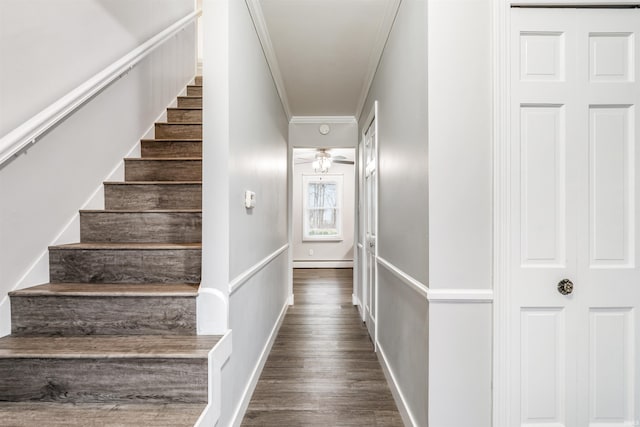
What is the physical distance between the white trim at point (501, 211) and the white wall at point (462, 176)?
25 millimetres

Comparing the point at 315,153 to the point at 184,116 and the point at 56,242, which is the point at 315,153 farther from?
the point at 56,242

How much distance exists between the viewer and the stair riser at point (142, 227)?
193cm

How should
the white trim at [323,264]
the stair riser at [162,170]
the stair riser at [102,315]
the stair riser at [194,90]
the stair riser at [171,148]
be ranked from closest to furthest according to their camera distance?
1. the stair riser at [102,315]
2. the stair riser at [162,170]
3. the stair riser at [171,148]
4. the stair riser at [194,90]
5. the white trim at [323,264]

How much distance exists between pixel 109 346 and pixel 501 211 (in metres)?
1.78

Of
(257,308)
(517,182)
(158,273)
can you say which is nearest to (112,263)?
(158,273)

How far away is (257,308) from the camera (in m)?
2.34

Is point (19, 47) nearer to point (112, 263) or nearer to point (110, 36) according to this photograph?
point (110, 36)

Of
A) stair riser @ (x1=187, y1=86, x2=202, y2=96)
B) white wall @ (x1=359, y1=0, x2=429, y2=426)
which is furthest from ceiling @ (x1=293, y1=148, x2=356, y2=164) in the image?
white wall @ (x1=359, y1=0, x2=429, y2=426)

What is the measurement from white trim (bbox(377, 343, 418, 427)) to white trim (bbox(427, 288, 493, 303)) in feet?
2.45

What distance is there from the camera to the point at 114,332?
1.52m

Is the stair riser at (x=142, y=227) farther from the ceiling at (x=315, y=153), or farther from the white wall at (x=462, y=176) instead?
the ceiling at (x=315, y=153)

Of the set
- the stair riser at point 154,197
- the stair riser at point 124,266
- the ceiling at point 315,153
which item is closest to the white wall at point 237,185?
the stair riser at point 124,266

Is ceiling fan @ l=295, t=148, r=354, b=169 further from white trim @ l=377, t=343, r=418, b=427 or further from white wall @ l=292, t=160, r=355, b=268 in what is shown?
white trim @ l=377, t=343, r=418, b=427

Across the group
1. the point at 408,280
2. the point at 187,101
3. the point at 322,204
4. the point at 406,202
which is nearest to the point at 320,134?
the point at 187,101
